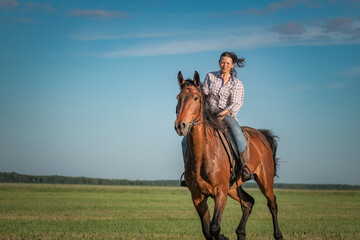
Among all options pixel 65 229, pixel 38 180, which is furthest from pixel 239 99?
pixel 38 180

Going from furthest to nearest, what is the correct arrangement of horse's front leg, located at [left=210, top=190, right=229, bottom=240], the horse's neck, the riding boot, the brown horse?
the riding boot → the horse's neck → horse's front leg, located at [left=210, top=190, right=229, bottom=240] → the brown horse

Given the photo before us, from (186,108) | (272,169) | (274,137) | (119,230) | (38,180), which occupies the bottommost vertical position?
(38,180)

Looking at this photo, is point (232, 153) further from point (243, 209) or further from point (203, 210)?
point (243, 209)

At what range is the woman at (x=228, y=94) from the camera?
9.42 meters

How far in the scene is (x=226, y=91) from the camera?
9.51 metres

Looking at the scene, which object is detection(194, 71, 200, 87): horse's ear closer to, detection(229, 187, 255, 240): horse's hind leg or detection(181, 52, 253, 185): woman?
detection(181, 52, 253, 185): woman

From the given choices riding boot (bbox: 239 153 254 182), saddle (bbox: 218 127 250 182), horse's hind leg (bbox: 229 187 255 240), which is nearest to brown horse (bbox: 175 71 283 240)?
saddle (bbox: 218 127 250 182)

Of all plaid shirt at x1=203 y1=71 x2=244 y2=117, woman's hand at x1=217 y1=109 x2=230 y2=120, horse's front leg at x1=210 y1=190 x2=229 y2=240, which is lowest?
horse's front leg at x1=210 y1=190 x2=229 y2=240

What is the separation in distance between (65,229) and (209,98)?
9586 mm

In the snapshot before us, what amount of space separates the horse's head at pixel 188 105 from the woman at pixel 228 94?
1.00m

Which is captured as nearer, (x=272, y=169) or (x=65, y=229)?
(x=272, y=169)

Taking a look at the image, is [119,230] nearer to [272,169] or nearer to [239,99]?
[272,169]

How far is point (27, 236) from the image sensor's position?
531 inches

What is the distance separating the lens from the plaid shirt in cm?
949
